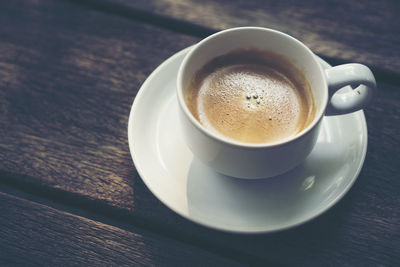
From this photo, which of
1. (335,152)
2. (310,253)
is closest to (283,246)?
(310,253)

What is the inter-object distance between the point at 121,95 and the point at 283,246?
0.56 metres

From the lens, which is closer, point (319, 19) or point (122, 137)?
point (122, 137)

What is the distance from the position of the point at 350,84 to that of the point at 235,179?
1.00ft

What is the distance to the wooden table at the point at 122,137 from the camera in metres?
0.77

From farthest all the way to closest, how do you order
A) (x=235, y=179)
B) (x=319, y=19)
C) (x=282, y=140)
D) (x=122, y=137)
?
(x=319, y=19) < (x=122, y=137) < (x=235, y=179) < (x=282, y=140)

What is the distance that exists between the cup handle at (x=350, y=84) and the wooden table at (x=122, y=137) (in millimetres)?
198

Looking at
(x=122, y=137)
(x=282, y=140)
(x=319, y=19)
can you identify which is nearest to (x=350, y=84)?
(x=282, y=140)

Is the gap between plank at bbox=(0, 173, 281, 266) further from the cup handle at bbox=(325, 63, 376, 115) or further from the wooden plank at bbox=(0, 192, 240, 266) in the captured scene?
the cup handle at bbox=(325, 63, 376, 115)

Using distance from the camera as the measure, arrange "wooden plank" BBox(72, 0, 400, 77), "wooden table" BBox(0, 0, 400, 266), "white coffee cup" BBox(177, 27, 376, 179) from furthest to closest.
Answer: "wooden plank" BBox(72, 0, 400, 77) → "wooden table" BBox(0, 0, 400, 266) → "white coffee cup" BBox(177, 27, 376, 179)

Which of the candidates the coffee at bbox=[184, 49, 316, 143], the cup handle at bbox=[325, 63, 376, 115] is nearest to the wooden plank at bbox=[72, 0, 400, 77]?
the coffee at bbox=[184, 49, 316, 143]

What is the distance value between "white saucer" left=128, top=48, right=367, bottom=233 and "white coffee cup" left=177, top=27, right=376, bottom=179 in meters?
0.06

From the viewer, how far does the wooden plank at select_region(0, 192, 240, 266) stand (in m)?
0.77

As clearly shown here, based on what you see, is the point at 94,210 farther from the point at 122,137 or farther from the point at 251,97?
the point at 251,97

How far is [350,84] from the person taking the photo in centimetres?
69
